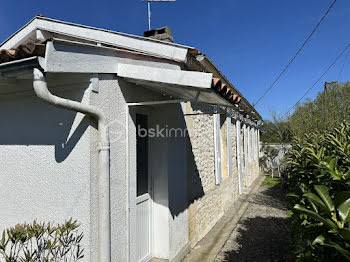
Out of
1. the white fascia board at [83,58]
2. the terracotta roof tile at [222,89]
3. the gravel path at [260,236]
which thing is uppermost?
the white fascia board at [83,58]

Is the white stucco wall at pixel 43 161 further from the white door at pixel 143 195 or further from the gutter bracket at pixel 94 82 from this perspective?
the white door at pixel 143 195

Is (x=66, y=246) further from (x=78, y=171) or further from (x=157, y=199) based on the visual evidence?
(x=157, y=199)

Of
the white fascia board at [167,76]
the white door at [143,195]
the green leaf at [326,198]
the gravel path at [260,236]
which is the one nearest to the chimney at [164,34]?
the white door at [143,195]

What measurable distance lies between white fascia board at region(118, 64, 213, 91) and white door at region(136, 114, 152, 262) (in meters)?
1.26

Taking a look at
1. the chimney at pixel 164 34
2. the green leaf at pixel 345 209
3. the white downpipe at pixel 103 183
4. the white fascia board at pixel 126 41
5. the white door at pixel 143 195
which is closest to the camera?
the green leaf at pixel 345 209

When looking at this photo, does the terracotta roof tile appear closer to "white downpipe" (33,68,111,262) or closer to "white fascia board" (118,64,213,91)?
"white fascia board" (118,64,213,91)

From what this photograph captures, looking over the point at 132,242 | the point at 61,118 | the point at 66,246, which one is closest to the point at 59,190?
the point at 66,246

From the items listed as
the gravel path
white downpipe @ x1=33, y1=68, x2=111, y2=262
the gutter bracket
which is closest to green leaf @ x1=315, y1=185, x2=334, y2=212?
white downpipe @ x1=33, y1=68, x2=111, y2=262

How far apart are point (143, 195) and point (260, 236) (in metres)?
4.77

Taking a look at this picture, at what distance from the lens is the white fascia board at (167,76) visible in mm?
3619

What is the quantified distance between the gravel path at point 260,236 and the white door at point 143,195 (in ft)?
6.93

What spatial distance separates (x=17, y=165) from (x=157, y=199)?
9.70 ft

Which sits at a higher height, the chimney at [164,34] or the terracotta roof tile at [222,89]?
the chimney at [164,34]

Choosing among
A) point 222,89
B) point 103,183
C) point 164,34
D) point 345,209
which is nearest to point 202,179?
point 222,89
